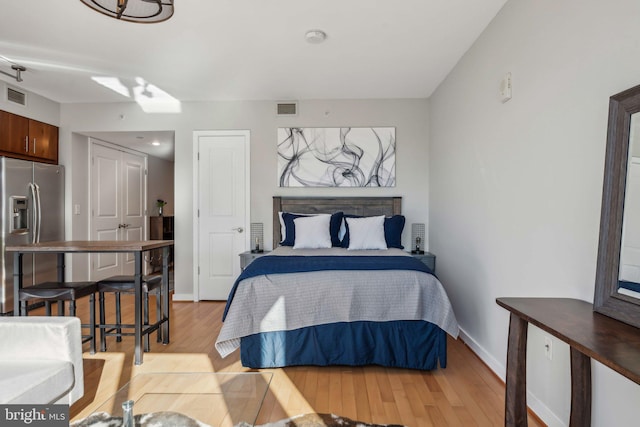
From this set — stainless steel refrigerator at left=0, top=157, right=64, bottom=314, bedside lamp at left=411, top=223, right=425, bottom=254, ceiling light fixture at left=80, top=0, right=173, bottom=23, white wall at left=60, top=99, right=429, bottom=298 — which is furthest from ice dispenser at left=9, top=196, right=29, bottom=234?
bedside lamp at left=411, top=223, right=425, bottom=254

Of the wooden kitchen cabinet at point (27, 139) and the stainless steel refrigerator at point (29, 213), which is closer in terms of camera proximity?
the stainless steel refrigerator at point (29, 213)

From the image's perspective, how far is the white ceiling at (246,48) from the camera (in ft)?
8.47

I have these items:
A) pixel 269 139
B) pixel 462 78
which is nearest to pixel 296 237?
pixel 269 139

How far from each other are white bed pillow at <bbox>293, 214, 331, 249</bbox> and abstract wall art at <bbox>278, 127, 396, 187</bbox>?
0.65 m

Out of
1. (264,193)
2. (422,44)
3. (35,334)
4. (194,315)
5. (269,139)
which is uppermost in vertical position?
(422,44)

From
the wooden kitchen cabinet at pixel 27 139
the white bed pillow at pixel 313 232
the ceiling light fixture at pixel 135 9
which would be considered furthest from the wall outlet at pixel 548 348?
the wooden kitchen cabinet at pixel 27 139

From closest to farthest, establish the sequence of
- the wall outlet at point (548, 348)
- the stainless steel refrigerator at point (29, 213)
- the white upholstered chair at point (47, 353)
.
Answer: the white upholstered chair at point (47, 353)
the wall outlet at point (548, 348)
the stainless steel refrigerator at point (29, 213)

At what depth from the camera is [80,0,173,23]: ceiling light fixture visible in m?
1.93

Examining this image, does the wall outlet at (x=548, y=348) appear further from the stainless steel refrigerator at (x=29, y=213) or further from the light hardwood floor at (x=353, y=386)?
the stainless steel refrigerator at (x=29, y=213)

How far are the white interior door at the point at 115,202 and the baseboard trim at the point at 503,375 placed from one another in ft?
16.1

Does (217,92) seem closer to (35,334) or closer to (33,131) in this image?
(33,131)

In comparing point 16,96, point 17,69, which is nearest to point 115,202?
point 16,96

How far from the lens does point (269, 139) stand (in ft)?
15.2

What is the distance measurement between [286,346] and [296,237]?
156 centimetres
